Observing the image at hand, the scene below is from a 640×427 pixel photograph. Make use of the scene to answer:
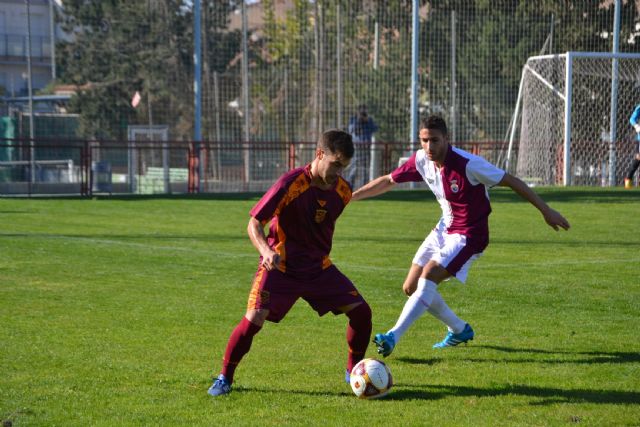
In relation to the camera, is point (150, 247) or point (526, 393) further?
point (150, 247)

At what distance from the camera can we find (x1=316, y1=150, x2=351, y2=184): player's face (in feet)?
19.8

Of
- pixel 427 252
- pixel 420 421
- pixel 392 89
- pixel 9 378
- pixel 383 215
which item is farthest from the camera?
pixel 392 89

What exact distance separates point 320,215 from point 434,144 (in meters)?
1.30

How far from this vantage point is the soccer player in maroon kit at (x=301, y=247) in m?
6.09

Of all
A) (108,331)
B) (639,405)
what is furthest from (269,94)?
(639,405)

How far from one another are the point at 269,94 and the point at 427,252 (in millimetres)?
23040

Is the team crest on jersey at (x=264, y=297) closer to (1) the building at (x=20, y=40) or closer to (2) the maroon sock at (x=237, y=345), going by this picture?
(2) the maroon sock at (x=237, y=345)

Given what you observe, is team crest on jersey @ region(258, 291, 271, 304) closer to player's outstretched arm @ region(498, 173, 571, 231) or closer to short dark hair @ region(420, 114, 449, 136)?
short dark hair @ region(420, 114, 449, 136)

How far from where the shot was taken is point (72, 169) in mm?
29172

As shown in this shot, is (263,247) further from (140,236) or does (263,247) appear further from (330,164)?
(140,236)

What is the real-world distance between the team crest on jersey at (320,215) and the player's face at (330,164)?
0.20 metres

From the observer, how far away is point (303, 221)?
6262 millimetres

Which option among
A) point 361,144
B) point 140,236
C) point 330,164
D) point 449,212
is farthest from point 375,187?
point 361,144

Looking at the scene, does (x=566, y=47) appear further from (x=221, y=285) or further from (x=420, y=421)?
(x=420, y=421)
